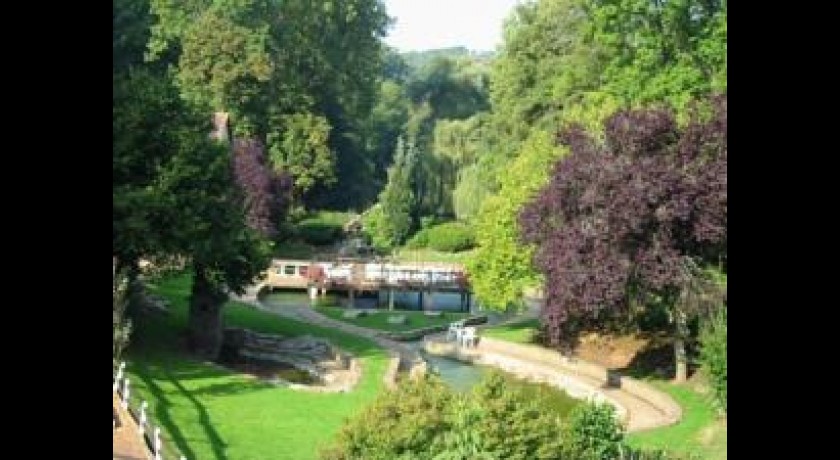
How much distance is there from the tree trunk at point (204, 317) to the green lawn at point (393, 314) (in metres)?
7.22

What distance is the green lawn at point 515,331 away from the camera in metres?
30.9

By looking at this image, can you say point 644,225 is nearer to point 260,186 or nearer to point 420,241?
point 260,186

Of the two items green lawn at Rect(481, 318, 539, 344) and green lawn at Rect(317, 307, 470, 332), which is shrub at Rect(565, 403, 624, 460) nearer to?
green lawn at Rect(481, 318, 539, 344)

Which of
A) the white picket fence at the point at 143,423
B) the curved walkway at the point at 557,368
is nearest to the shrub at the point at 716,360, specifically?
the curved walkway at the point at 557,368

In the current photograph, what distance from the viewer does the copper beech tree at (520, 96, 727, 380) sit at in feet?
72.6

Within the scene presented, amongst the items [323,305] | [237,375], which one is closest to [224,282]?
[237,375]

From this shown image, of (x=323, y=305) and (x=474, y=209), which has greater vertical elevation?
(x=474, y=209)

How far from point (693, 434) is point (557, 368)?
774 centimetres

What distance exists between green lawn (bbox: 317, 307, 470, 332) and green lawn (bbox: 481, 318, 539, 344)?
2062 millimetres

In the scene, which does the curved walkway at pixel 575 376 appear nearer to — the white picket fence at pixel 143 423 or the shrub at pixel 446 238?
the white picket fence at pixel 143 423

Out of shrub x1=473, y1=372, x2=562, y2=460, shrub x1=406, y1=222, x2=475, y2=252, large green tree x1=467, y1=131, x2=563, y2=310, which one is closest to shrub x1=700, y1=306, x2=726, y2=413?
shrub x1=473, y1=372, x2=562, y2=460
